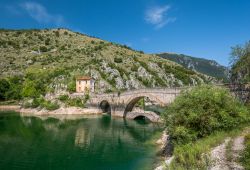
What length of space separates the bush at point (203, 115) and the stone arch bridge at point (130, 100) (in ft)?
97.8

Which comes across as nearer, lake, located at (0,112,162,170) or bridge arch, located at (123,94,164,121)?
lake, located at (0,112,162,170)

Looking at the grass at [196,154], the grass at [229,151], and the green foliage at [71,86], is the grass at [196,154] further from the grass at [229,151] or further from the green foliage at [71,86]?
the green foliage at [71,86]

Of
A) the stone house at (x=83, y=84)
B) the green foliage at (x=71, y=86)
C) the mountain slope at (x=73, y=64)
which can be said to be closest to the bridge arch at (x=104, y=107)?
the stone house at (x=83, y=84)

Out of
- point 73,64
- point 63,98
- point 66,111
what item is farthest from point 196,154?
point 73,64

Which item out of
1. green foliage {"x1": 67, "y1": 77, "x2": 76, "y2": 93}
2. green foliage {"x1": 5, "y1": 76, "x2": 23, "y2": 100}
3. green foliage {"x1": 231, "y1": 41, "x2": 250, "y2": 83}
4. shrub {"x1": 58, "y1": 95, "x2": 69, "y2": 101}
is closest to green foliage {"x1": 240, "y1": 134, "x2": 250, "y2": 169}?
green foliage {"x1": 231, "y1": 41, "x2": 250, "y2": 83}

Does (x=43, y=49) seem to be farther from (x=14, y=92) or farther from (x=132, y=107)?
(x=132, y=107)

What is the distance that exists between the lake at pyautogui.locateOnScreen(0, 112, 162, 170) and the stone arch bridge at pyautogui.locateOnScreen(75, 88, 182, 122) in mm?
7873

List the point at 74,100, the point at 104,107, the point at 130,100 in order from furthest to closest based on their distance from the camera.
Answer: the point at 104,107
the point at 74,100
the point at 130,100

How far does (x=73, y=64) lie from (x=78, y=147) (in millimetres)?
100923

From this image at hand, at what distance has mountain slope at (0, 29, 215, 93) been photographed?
122m

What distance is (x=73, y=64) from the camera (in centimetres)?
14275

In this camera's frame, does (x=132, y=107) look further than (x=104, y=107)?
No

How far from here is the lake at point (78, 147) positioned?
35.2 meters

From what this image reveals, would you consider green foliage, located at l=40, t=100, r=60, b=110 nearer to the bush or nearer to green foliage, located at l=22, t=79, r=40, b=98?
green foliage, located at l=22, t=79, r=40, b=98
